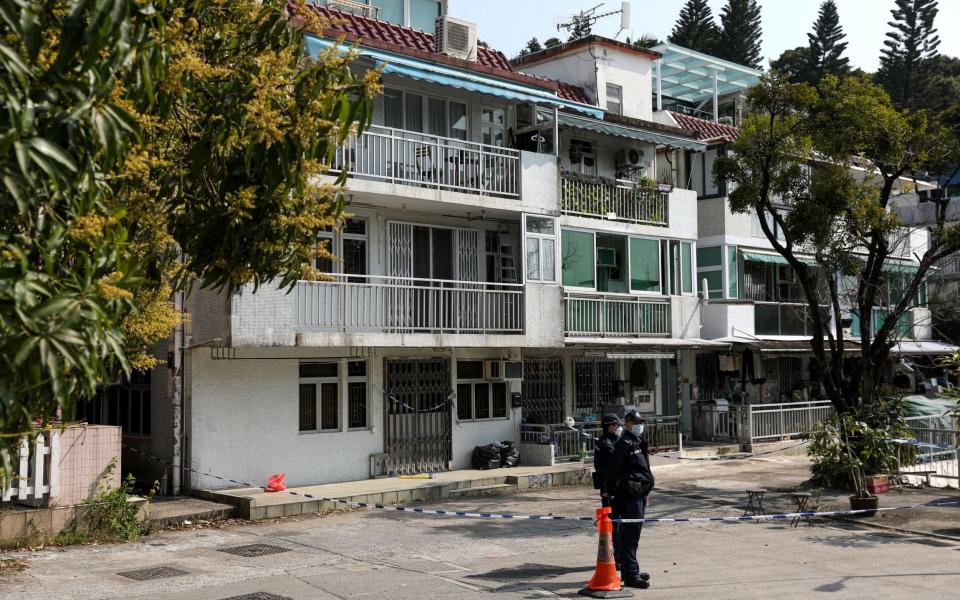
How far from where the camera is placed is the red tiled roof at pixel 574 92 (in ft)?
86.0

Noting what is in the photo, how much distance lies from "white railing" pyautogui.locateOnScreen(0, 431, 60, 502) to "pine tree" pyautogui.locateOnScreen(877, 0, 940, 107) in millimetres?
54690

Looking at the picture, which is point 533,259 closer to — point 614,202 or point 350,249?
point 614,202

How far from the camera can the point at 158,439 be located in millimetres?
18062

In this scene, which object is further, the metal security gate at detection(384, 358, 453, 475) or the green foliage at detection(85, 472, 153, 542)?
the metal security gate at detection(384, 358, 453, 475)

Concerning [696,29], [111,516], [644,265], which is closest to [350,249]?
[111,516]

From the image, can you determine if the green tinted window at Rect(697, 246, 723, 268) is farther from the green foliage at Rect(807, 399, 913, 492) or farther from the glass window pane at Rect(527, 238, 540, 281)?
the green foliage at Rect(807, 399, 913, 492)

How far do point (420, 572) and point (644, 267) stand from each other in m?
15.0

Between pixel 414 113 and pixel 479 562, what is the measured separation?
11.4m

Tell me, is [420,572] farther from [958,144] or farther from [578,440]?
[958,144]

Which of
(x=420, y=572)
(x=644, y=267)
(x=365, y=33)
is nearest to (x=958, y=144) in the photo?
(x=644, y=267)

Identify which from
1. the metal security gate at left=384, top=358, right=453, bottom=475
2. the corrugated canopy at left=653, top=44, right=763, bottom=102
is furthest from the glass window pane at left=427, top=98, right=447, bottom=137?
the corrugated canopy at left=653, top=44, right=763, bottom=102

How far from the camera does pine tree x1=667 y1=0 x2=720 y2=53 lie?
197 ft

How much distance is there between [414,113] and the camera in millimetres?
21062

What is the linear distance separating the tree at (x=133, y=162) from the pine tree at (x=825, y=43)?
56476 mm
